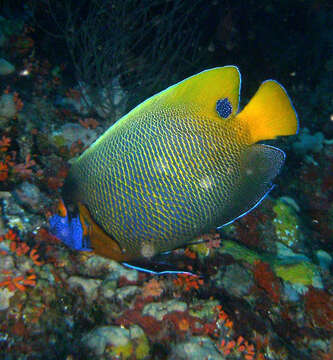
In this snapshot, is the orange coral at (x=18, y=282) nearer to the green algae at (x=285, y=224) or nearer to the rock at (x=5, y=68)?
the green algae at (x=285, y=224)

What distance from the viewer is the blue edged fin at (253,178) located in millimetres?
1774

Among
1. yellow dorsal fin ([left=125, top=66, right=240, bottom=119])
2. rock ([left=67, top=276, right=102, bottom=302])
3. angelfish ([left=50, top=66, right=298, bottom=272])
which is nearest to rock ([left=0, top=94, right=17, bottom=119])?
rock ([left=67, top=276, right=102, bottom=302])

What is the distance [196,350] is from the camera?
7.70 ft

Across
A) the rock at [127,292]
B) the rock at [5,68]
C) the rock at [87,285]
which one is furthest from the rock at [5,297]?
the rock at [5,68]

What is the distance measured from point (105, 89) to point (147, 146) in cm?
396

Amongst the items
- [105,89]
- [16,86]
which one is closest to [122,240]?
[105,89]

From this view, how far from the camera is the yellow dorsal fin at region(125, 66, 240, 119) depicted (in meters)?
1.72

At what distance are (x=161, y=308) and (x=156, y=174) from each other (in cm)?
156

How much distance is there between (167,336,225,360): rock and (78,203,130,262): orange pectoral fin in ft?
3.95

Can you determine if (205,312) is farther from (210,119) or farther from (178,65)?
(178,65)

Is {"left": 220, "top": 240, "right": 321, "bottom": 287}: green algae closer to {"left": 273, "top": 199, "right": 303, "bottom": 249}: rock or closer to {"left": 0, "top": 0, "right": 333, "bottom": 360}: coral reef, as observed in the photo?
{"left": 0, "top": 0, "right": 333, "bottom": 360}: coral reef

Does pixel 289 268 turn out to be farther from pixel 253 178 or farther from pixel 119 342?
pixel 119 342

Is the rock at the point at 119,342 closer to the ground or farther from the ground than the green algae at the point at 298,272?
closer to the ground

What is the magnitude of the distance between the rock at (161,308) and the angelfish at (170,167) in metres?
1.04
